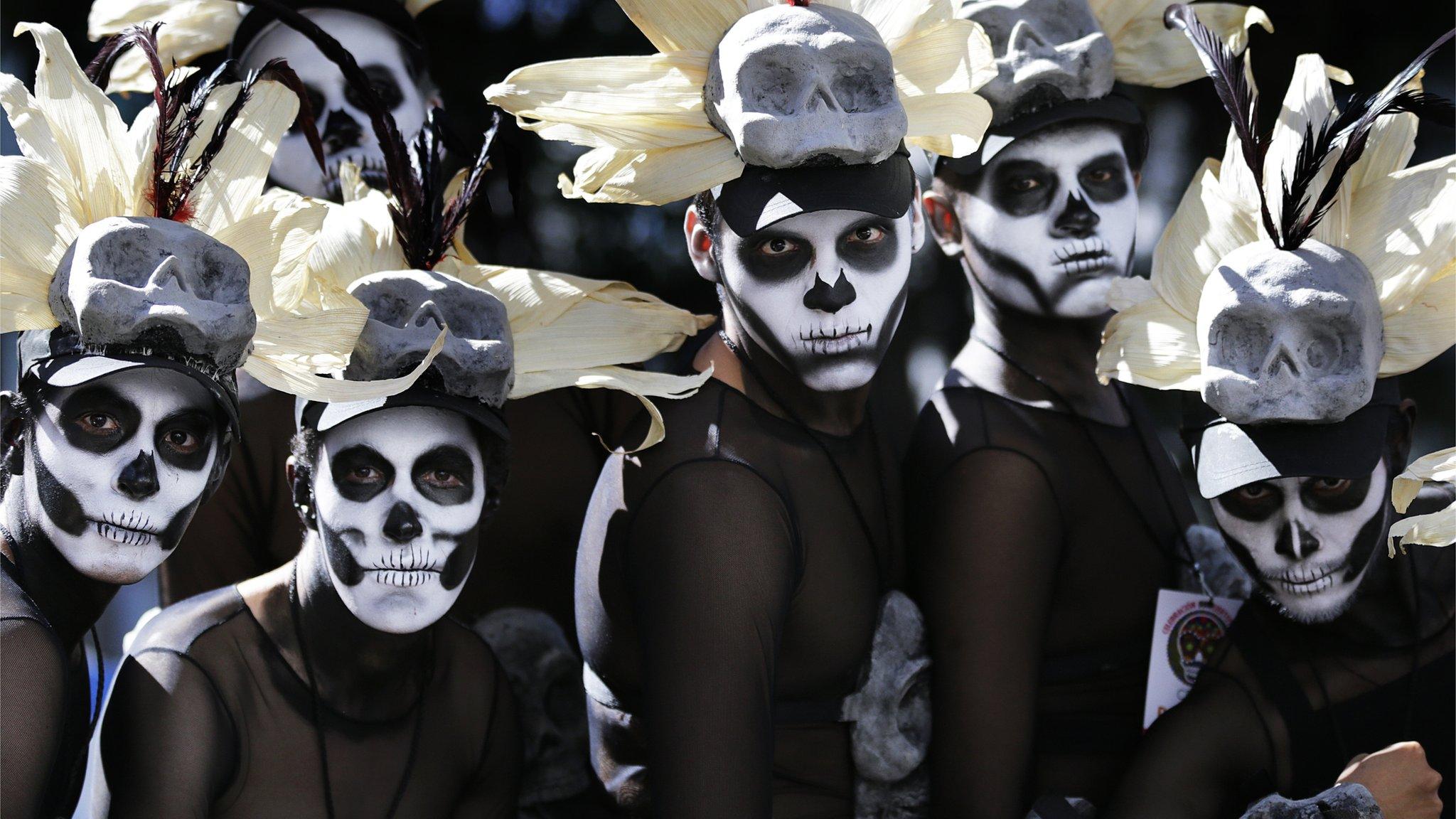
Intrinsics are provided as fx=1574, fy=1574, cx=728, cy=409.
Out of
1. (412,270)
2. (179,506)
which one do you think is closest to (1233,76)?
(412,270)

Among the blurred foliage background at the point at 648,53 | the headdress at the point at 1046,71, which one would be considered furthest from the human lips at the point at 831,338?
the blurred foliage background at the point at 648,53

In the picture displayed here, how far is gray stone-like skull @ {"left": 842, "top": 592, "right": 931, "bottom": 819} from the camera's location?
3066 millimetres

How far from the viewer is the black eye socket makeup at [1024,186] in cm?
337

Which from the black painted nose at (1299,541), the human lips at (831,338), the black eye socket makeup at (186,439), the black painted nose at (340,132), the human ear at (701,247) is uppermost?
the black painted nose at (340,132)

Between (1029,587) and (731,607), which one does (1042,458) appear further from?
(731,607)

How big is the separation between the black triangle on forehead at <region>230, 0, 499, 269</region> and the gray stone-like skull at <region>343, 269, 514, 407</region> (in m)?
0.11

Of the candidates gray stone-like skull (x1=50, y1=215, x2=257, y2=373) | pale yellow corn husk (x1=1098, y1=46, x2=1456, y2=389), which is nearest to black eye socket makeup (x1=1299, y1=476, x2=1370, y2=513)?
pale yellow corn husk (x1=1098, y1=46, x2=1456, y2=389)

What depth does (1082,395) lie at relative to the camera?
344 centimetres

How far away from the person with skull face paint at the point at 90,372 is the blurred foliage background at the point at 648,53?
2.40 m

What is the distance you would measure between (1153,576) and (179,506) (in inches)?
76.6

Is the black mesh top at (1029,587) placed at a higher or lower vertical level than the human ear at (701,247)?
lower

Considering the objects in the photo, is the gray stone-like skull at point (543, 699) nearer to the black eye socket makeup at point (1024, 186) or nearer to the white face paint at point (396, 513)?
the white face paint at point (396, 513)

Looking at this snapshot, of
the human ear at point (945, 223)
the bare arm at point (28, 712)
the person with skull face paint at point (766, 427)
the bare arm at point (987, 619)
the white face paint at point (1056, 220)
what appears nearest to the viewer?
the bare arm at point (28, 712)

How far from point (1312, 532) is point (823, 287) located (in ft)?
3.43
